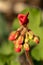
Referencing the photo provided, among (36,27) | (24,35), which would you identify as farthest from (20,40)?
(36,27)

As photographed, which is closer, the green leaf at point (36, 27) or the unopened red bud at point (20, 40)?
the unopened red bud at point (20, 40)

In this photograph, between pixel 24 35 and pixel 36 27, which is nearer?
pixel 24 35

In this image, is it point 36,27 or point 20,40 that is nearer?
point 20,40

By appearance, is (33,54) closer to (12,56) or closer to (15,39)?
(12,56)

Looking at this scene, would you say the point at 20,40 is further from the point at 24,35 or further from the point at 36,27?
the point at 36,27

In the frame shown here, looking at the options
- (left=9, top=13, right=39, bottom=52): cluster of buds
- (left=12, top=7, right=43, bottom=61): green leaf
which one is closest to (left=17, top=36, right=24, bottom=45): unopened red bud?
(left=9, top=13, right=39, bottom=52): cluster of buds

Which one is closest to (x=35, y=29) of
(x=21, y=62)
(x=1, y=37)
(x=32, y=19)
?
(x=32, y=19)

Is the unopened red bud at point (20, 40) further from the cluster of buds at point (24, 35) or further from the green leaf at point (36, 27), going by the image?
the green leaf at point (36, 27)

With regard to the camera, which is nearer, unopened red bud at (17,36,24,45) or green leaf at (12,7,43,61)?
unopened red bud at (17,36,24,45)

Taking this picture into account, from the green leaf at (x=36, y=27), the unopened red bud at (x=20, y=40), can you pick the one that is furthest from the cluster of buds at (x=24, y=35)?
the green leaf at (x=36, y=27)

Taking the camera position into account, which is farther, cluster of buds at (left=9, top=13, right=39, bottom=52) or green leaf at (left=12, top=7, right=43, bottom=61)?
green leaf at (left=12, top=7, right=43, bottom=61)

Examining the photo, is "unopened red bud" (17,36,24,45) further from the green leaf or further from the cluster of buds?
the green leaf
